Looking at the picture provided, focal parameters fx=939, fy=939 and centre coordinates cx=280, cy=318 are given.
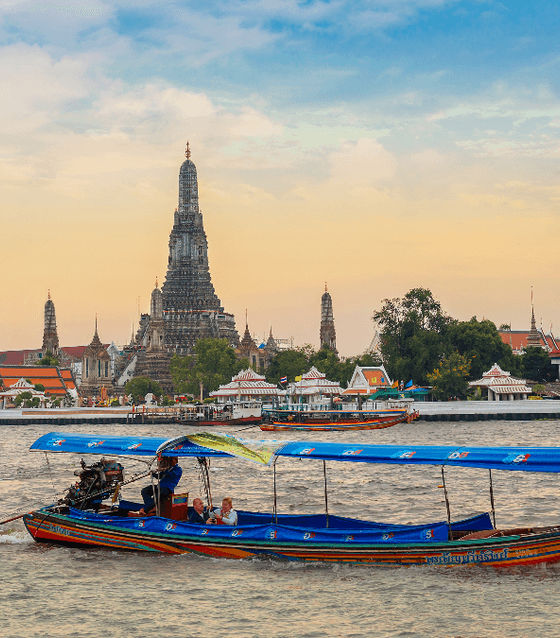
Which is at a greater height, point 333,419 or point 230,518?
point 333,419

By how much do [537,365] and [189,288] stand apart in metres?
61.7

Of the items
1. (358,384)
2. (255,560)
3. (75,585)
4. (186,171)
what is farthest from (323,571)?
(186,171)

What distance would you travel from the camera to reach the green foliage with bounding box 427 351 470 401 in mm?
96188

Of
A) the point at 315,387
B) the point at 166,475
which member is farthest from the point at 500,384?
the point at 166,475

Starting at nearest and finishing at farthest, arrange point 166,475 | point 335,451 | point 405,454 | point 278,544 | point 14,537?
point 405,454 < point 278,544 < point 335,451 < point 166,475 < point 14,537

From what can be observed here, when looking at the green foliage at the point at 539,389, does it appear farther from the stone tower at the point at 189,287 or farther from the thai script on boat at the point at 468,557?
the thai script on boat at the point at 468,557

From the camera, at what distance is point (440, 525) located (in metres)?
19.8

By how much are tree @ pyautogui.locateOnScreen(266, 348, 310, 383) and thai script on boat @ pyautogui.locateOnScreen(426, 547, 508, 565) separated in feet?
342

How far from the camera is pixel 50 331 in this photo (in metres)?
174

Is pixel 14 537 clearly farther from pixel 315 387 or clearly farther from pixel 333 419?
pixel 315 387

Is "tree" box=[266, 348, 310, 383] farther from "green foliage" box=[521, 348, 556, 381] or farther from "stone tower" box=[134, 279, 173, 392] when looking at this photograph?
"green foliage" box=[521, 348, 556, 381]

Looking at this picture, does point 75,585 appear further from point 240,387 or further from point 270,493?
point 240,387

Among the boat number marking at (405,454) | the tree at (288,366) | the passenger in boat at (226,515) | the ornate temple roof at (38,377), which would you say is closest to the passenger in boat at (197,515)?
the passenger in boat at (226,515)

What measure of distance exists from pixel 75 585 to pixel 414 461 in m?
7.81
